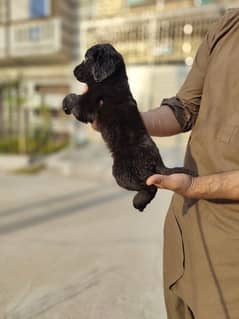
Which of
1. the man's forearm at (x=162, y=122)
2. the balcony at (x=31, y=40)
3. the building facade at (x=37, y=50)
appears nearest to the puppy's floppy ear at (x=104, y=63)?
the man's forearm at (x=162, y=122)

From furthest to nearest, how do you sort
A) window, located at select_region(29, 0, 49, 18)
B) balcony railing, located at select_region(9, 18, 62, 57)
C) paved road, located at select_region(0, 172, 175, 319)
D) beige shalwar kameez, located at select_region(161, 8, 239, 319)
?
window, located at select_region(29, 0, 49, 18) < balcony railing, located at select_region(9, 18, 62, 57) < paved road, located at select_region(0, 172, 175, 319) < beige shalwar kameez, located at select_region(161, 8, 239, 319)

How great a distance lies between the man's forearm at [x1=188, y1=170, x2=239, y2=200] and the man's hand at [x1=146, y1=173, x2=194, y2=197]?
0.01 meters

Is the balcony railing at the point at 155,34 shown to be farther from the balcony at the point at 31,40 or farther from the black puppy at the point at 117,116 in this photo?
the black puppy at the point at 117,116

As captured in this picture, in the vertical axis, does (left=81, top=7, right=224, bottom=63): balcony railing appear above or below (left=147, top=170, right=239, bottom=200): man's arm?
above

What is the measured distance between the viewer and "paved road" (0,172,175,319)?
Answer: 2090 millimetres

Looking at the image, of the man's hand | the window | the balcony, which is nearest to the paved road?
the man's hand

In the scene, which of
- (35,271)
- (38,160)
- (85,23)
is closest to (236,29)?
(35,271)

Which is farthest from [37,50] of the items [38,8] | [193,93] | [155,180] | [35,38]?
[155,180]

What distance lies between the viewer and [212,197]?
89 cm

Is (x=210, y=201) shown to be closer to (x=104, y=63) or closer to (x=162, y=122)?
(x=162, y=122)

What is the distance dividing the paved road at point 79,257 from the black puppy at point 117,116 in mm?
1452

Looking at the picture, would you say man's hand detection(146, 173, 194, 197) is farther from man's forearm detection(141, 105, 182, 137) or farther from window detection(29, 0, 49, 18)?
window detection(29, 0, 49, 18)

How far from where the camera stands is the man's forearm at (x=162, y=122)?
106 cm

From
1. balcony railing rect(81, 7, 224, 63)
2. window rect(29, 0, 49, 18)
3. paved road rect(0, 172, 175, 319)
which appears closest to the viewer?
paved road rect(0, 172, 175, 319)
